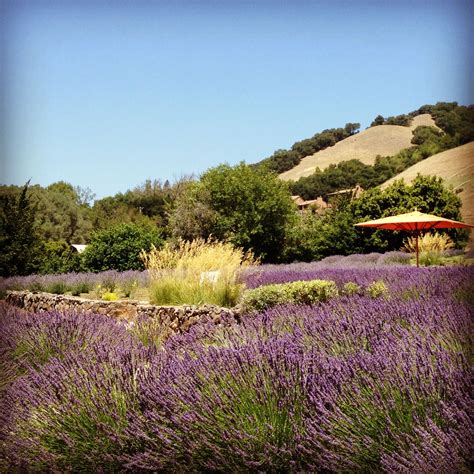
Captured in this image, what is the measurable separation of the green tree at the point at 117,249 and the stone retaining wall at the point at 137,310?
5.43 m

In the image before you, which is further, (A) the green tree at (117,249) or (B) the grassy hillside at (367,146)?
(B) the grassy hillside at (367,146)

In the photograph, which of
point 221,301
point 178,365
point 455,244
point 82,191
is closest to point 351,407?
point 178,365

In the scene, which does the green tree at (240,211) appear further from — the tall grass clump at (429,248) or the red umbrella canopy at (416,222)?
the red umbrella canopy at (416,222)

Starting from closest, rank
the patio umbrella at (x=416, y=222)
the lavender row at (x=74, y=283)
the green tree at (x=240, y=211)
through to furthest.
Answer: the lavender row at (x=74, y=283), the patio umbrella at (x=416, y=222), the green tree at (x=240, y=211)

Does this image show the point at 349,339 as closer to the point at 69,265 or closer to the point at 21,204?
the point at 21,204

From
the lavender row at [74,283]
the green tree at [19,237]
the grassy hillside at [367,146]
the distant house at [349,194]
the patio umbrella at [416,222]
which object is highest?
the grassy hillside at [367,146]

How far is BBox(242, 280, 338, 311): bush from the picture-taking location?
7871 millimetres

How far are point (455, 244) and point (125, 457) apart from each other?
2117 centimetres

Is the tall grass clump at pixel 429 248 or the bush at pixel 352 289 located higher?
the bush at pixel 352 289

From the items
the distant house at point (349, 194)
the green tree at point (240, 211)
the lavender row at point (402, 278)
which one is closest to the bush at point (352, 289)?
the lavender row at point (402, 278)

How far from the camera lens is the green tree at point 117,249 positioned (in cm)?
1702

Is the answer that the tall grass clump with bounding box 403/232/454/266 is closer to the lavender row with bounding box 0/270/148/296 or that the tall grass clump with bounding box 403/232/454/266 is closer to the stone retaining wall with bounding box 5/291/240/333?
the lavender row with bounding box 0/270/148/296

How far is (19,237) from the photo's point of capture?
13297mm

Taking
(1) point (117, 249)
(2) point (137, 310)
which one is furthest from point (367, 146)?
(2) point (137, 310)
